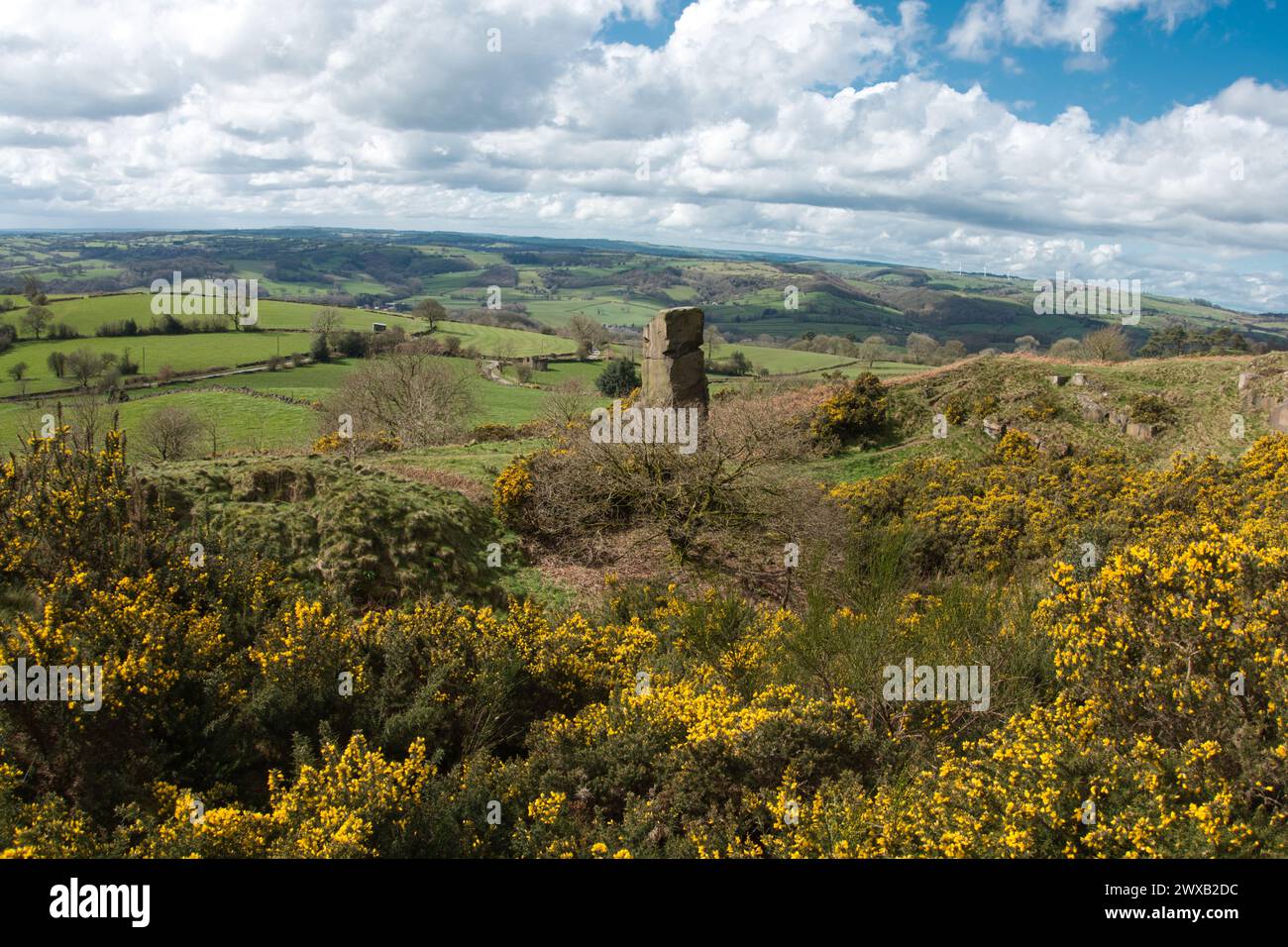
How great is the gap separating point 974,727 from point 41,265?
186 meters

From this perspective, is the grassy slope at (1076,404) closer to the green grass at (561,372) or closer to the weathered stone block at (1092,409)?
the weathered stone block at (1092,409)

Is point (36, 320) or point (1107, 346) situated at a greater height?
point (36, 320)

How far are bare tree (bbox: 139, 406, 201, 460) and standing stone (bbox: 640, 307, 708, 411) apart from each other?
24367 millimetres

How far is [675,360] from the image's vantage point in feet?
66.5

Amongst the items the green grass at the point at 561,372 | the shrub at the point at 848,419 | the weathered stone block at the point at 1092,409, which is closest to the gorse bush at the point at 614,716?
the shrub at the point at 848,419

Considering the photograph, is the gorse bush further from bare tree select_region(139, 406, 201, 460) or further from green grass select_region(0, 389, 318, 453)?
green grass select_region(0, 389, 318, 453)

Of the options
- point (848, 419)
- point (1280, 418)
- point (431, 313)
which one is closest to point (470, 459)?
point (848, 419)

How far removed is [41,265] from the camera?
140625 mm

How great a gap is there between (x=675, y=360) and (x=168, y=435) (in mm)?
26726

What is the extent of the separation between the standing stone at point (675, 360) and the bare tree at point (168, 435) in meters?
24.4

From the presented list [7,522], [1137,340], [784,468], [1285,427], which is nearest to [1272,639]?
[784,468]

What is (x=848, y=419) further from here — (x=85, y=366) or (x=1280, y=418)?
(x=85, y=366)

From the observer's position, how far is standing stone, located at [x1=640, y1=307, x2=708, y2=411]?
20109 mm
